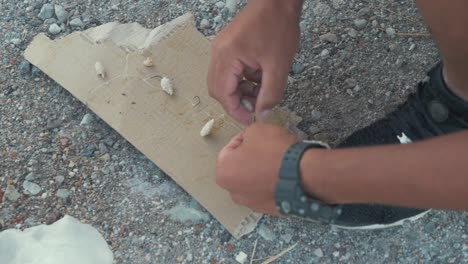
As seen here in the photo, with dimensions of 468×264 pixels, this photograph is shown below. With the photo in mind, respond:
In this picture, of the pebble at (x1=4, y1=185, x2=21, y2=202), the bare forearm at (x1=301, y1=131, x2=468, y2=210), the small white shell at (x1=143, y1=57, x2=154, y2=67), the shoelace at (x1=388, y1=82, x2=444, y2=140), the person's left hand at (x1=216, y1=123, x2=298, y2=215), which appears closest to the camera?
the bare forearm at (x1=301, y1=131, x2=468, y2=210)

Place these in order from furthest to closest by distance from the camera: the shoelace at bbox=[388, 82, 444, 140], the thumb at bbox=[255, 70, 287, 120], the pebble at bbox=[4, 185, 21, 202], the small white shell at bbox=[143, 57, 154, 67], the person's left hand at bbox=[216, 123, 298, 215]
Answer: the small white shell at bbox=[143, 57, 154, 67]
the pebble at bbox=[4, 185, 21, 202]
the shoelace at bbox=[388, 82, 444, 140]
the thumb at bbox=[255, 70, 287, 120]
the person's left hand at bbox=[216, 123, 298, 215]

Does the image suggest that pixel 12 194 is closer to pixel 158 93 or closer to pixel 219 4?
pixel 158 93

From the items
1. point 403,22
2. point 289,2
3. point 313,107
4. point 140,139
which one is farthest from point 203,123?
point 403,22

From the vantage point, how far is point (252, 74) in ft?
3.88

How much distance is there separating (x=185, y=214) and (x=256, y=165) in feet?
1.16

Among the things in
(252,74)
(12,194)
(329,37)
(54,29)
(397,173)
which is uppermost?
(397,173)

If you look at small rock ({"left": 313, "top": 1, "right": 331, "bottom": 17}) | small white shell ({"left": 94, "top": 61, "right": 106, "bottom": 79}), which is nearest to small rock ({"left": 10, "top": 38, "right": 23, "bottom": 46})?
small white shell ({"left": 94, "top": 61, "right": 106, "bottom": 79})

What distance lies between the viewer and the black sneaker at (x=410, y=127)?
119 centimetres

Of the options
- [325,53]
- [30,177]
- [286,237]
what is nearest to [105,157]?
[30,177]

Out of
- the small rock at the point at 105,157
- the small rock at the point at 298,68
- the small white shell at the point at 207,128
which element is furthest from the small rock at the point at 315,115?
the small rock at the point at 105,157

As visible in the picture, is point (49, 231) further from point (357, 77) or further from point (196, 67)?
point (357, 77)

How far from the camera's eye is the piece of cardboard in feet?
4.33

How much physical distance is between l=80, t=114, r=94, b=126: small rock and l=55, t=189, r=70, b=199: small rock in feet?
0.52

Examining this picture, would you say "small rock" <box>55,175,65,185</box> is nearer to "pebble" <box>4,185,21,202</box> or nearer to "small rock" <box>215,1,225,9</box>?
"pebble" <box>4,185,21,202</box>
